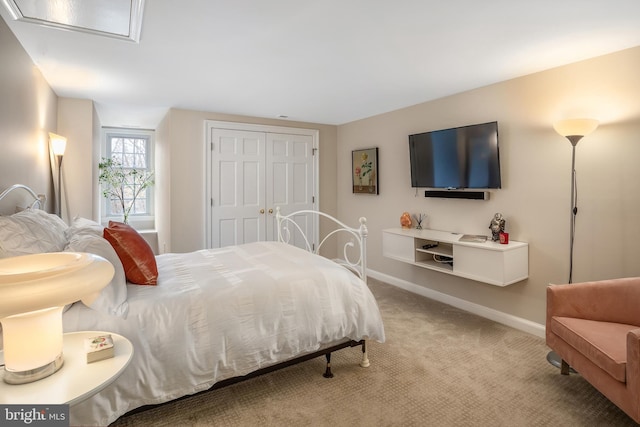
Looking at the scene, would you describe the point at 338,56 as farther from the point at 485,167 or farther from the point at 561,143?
the point at 561,143

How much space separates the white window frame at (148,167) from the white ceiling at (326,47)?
2184 mm

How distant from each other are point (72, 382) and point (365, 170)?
4.29 m

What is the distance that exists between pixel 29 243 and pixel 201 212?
2.97m

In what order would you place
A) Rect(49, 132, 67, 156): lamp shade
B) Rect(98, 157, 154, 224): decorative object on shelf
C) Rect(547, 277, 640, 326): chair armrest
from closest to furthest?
Rect(547, 277, 640, 326): chair armrest → Rect(49, 132, 67, 156): lamp shade → Rect(98, 157, 154, 224): decorative object on shelf

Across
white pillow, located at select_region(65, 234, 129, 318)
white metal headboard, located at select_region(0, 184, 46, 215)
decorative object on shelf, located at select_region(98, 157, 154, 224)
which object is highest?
decorative object on shelf, located at select_region(98, 157, 154, 224)

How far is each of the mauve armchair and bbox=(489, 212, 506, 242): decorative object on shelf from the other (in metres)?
0.97

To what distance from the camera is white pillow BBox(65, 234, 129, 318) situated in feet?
5.36

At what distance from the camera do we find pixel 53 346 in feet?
3.49

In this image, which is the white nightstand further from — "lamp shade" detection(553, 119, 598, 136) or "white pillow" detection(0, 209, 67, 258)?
"lamp shade" detection(553, 119, 598, 136)

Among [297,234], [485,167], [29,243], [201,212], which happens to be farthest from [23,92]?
[485,167]

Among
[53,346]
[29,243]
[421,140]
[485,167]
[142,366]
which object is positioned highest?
[421,140]

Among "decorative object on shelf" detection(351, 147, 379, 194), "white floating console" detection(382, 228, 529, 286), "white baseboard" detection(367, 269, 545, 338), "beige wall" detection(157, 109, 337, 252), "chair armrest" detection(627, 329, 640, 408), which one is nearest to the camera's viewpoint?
"chair armrest" detection(627, 329, 640, 408)

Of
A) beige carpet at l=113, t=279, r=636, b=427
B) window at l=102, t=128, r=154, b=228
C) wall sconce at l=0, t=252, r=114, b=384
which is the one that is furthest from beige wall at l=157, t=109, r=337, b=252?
wall sconce at l=0, t=252, r=114, b=384

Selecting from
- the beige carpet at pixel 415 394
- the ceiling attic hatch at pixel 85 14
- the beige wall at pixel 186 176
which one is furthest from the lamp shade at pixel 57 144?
the beige carpet at pixel 415 394
